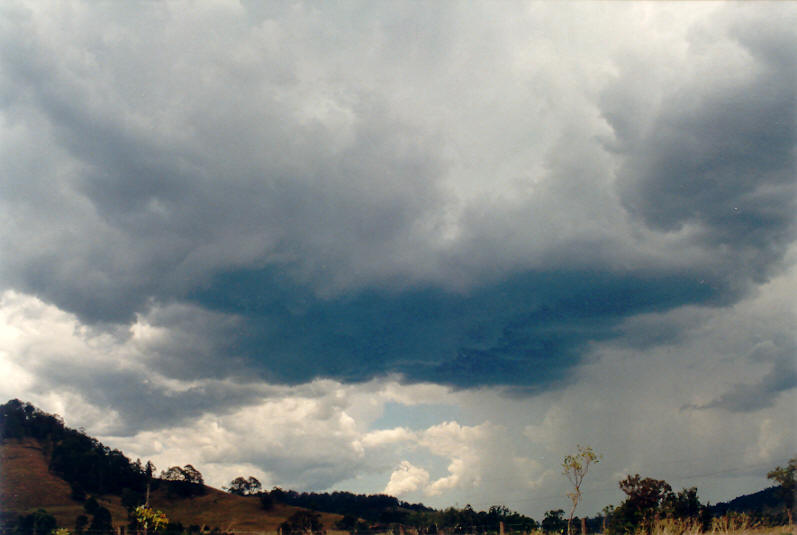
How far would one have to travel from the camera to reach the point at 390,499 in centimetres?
17125

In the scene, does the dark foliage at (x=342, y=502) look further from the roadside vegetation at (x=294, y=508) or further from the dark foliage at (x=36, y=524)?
the dark foliage at (x=36, y=524)

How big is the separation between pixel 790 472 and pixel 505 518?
45.9 metres

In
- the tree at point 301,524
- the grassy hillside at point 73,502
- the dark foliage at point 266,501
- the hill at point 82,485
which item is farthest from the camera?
the dark foliage at point 266,501

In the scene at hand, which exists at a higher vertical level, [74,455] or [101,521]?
[74,455]

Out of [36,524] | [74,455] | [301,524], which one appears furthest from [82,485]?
[301,524]

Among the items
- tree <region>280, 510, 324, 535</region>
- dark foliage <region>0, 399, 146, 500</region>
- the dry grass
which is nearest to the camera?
the dry grass

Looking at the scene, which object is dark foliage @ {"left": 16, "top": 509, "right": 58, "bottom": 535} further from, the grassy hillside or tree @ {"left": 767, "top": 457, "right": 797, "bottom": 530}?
tree @ {"left": 767, "top": 457, "right": 797, "bottom": 530}

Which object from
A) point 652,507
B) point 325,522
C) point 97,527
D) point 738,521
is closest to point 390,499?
point 325,522

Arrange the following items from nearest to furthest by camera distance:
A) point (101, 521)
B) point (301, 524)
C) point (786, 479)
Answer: point (786, 479) → point (101, 521) → point (301, 524)

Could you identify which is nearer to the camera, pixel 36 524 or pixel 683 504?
pixel 683 504

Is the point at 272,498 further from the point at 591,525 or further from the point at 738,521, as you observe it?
the point at 738,521

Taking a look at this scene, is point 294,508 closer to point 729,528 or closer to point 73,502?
point 73,502

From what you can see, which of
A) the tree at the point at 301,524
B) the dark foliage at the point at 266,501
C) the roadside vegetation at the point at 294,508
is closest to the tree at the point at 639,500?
the roadside vegetation at the point at 294,508

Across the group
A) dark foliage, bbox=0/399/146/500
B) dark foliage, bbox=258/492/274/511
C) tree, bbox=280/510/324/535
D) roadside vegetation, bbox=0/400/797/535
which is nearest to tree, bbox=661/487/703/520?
roadside vegetation, bbox=0/400/797/535
